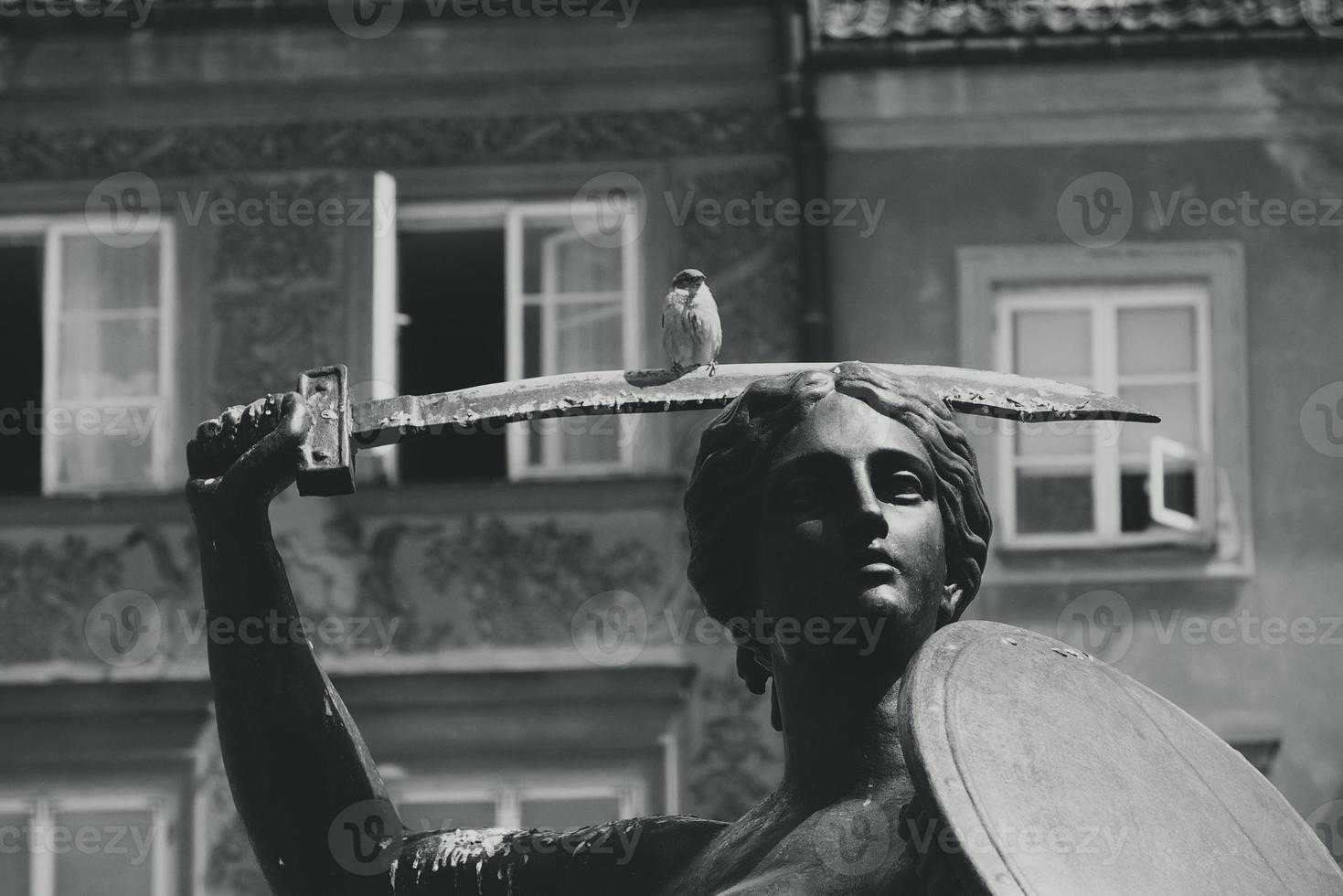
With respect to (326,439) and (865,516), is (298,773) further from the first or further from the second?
(865,516)

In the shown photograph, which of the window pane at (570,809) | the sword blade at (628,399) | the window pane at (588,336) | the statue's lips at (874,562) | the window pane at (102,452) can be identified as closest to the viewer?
the statue's lips at (874,562)

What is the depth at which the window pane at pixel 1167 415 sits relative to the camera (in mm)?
17391

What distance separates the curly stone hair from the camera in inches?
195

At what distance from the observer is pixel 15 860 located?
54.9 ft

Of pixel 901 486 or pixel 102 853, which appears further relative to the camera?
pixel 102 853

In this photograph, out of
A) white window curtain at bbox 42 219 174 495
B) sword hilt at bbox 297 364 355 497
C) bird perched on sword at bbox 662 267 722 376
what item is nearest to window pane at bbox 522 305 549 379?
white window curtain at bbox 42 219 174 495

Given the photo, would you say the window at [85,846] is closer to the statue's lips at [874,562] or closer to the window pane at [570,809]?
the window pane at [570,809]

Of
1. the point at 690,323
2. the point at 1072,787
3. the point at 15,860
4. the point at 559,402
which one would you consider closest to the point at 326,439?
the point at 559,402

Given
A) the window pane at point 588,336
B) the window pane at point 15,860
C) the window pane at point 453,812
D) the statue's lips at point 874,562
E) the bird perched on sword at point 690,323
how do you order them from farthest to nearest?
the window pane at point 588,336
the window pane at point 15,860
the window pane at point 453,812
the bird perched on sword at point 690,323
the statue's lips at point 874,562

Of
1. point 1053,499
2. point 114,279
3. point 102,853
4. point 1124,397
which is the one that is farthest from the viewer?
point 114,279

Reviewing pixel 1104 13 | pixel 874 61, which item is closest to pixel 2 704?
pixel 874 61

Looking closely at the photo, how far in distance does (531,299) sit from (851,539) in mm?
13031

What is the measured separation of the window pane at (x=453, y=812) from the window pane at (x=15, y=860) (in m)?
1.92

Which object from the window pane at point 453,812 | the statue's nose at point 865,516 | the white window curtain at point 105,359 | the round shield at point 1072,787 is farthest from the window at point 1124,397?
the round shield at point 1072,787
